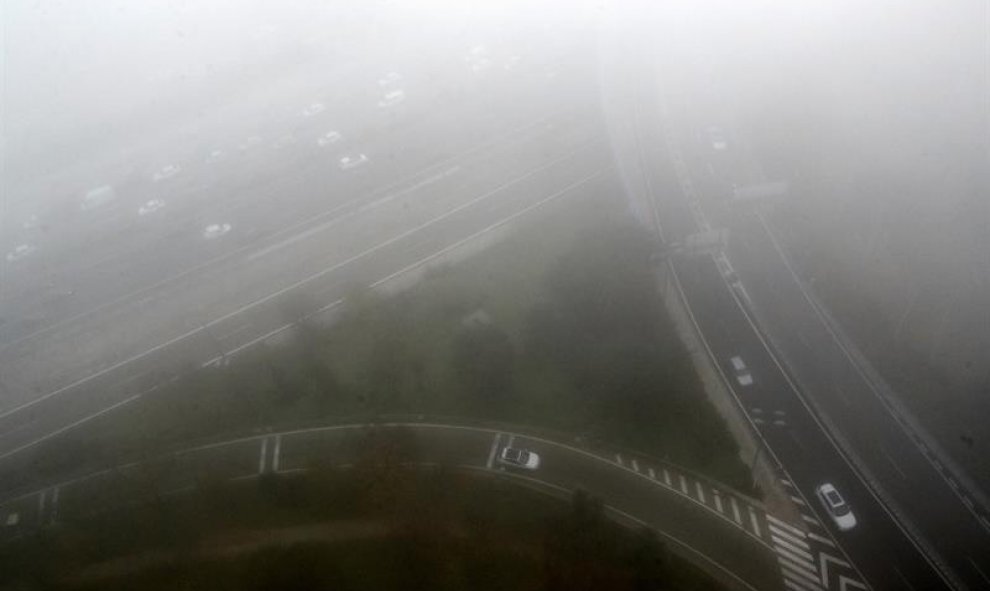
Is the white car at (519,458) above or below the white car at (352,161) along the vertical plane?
below

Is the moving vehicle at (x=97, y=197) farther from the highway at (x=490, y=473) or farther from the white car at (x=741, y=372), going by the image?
the white car at (x=741, y=372)

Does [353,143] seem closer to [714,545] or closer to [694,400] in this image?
[694,400]

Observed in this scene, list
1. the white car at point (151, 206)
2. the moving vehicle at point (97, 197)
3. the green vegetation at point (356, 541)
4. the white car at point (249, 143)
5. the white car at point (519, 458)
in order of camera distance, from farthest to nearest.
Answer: the white car at point (249, 143)
the moving vehicle at point (97, 197)
the white car at point (151, 206)
the white car at point (519, 458)
the green vegetation at point (356, 541)

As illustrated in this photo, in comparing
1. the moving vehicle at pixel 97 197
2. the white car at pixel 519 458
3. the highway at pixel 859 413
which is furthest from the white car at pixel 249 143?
the white car at pixel 519 458

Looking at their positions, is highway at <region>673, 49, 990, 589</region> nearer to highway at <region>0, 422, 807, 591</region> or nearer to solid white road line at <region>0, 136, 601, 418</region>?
highway at <region>0, 422, 807, 591</region>

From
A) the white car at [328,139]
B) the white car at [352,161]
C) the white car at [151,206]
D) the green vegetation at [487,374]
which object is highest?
the white car at [328,139]

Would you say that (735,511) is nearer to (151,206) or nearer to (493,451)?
(493,451)

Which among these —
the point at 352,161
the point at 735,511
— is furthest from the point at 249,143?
the point at 735,511
